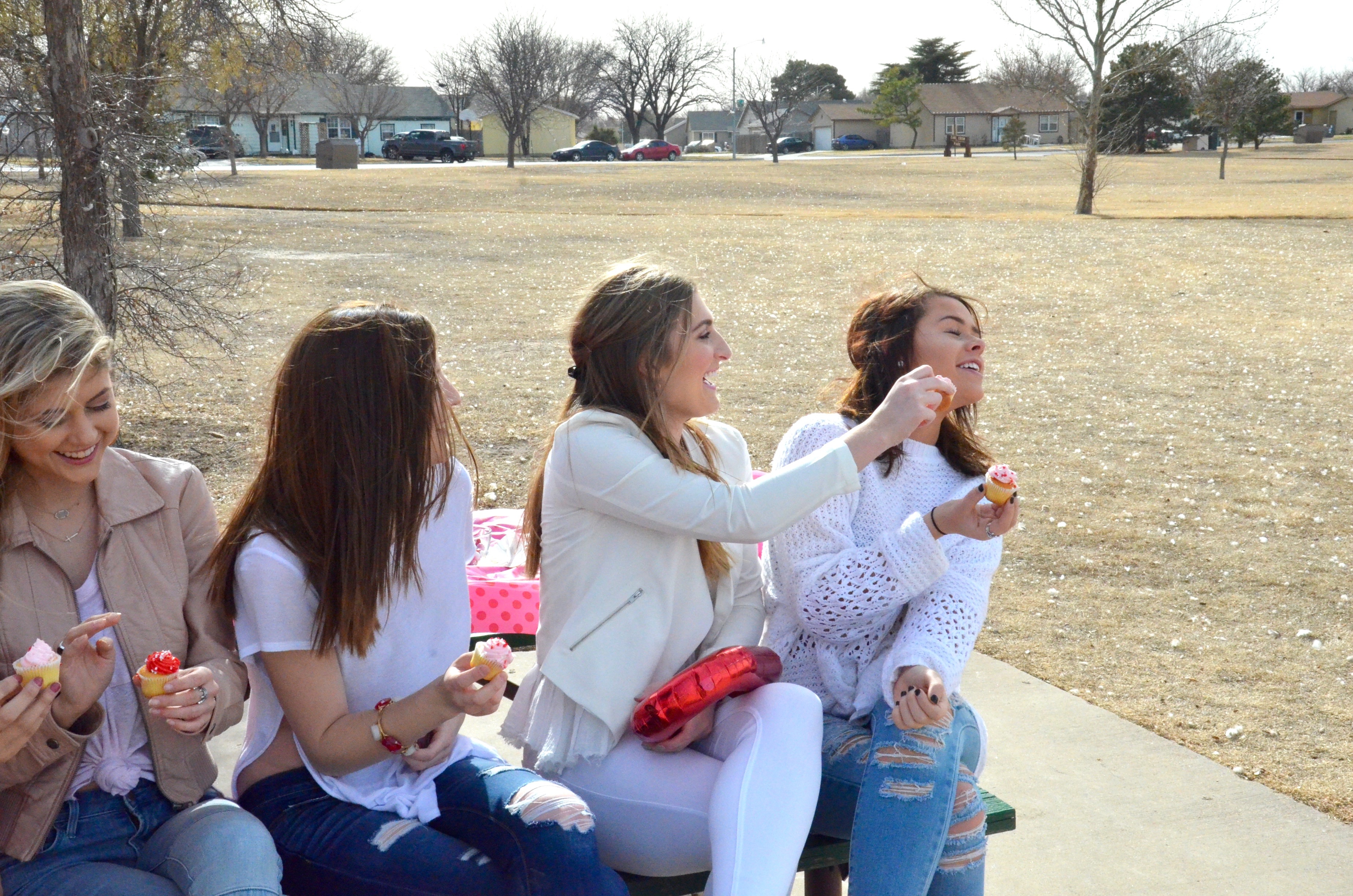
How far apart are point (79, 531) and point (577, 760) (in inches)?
39.2

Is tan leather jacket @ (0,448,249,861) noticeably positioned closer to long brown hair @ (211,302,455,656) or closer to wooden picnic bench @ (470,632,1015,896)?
long brown hair @ (211,302,455,656)

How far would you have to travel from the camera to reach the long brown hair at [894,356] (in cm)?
293

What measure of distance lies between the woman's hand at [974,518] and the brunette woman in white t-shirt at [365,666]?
0.95 m

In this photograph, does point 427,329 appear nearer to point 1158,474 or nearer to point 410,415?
point 410,415

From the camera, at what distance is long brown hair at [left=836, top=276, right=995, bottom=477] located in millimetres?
2934

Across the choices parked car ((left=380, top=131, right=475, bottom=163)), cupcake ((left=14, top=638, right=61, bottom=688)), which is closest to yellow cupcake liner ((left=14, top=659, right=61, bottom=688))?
cupcake ((left=14, top=638, right=61, bottom=688))

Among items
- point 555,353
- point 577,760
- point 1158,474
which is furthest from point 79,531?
point 555,353

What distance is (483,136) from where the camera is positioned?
81500mm

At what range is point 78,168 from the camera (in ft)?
19.9

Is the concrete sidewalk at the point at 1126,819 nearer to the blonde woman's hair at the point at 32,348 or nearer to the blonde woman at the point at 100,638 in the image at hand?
the blonde woman at the point at 100,638

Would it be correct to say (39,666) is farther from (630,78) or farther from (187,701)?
(630,78)

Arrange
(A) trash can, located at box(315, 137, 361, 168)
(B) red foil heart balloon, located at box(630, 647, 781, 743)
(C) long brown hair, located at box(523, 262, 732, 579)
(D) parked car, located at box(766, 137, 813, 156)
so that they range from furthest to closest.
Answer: (D) parked car, located at box(766, 137, 813, 156), (A) trash can, located at box(315, 137, 361, 168), (C) long brown hair, located at box(523, 262, 732, 579), (B) red foil heart balloon, located at box(630, 647, 781, 743)

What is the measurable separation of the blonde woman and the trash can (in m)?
48.3

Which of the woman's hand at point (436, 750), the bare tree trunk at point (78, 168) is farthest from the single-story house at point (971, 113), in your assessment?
the woman's hand at point (436, 750)
